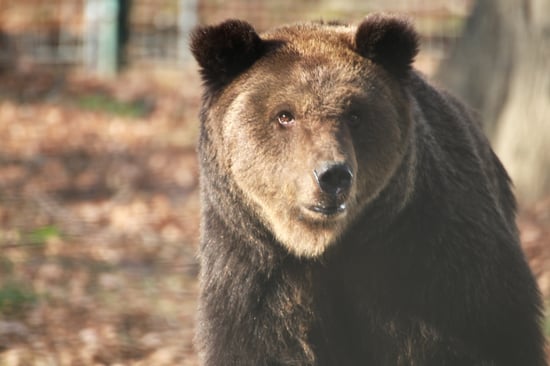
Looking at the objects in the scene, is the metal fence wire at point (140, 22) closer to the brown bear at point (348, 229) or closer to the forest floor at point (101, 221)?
the forest floor at point (101, 221)

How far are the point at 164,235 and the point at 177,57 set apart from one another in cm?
845

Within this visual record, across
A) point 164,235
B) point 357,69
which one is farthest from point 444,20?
point 357,69

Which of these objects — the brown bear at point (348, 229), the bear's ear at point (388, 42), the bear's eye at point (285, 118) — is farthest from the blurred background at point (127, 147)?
the bear's ear at point (388, 42)

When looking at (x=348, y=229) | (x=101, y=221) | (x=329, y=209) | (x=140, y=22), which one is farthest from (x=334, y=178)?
(x=140, y=22)

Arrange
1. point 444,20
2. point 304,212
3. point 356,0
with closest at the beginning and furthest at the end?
point 304,212
point 444,20
point 356,0

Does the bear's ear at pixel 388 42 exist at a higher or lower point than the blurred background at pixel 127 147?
higher

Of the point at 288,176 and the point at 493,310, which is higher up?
the point at 288,176

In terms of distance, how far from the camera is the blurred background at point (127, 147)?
7762mm

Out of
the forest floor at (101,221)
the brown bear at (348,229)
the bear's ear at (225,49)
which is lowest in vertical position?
the forest floor at (101,221)

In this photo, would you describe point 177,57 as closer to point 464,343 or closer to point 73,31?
point 73,31

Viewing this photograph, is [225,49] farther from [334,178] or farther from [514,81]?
[514,81]

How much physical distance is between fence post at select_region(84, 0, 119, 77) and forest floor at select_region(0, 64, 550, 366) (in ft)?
1.18

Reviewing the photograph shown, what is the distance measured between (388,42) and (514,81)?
5.88 meters

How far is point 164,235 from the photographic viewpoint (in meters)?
10.9
